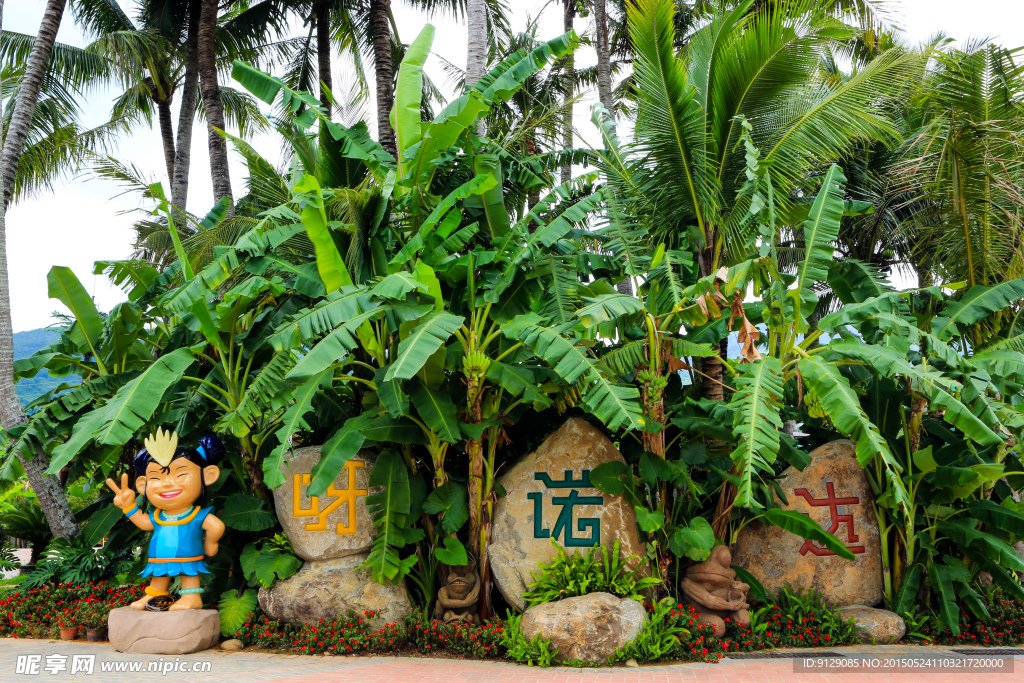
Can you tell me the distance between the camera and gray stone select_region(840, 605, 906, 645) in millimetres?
7410

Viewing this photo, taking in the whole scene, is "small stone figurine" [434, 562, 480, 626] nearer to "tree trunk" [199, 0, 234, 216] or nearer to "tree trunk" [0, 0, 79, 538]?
"tree trunk" [0, 0, 79, 538]

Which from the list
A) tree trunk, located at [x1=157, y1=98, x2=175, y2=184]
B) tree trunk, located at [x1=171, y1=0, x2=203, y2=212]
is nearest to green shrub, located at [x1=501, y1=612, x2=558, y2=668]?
tree trunk, located at [x1=171, y1=0, x2=203, y2=212]

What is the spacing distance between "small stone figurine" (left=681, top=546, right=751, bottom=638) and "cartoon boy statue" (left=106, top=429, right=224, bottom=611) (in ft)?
17.5

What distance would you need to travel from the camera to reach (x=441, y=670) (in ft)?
21.7

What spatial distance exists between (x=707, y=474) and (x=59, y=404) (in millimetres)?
7747

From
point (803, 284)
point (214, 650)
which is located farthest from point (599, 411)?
point (214, 650)

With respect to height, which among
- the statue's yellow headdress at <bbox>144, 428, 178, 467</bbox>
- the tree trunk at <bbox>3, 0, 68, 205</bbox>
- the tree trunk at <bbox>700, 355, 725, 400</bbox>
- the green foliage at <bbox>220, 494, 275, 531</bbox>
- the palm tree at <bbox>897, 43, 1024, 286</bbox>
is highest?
the tree trunk at <bbox>3, 0, 68, 205</bbox>

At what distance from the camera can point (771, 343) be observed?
730 centimetres

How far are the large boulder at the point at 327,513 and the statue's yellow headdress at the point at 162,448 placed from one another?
1243 mm

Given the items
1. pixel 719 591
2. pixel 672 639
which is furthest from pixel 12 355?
pixel 719 591

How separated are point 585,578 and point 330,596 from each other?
282cm

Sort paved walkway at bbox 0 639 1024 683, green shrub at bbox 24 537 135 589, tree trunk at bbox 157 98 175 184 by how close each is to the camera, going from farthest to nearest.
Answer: tree trunk at bbox 157 98 175 184 → green shrub at bbox 24 537 135 589 → paved walkway at bbox 0 639 1024 683

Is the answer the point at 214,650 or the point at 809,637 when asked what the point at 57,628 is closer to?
the point at 214,650

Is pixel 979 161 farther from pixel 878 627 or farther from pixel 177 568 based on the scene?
pixel 177 568
